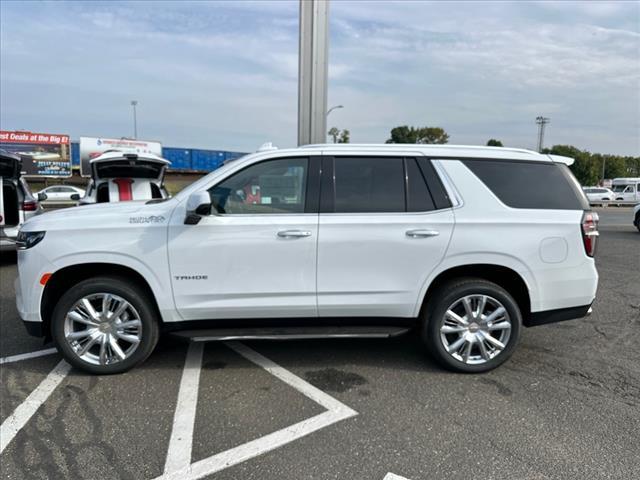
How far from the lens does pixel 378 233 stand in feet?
11.8

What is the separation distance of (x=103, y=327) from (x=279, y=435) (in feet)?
5.67

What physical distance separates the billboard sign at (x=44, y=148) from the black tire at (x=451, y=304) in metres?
43.7

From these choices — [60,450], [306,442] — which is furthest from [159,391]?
[306,442]

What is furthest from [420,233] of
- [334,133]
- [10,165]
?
[334,133]

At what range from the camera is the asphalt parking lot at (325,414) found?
262cm

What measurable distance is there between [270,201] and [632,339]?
4.00 metres

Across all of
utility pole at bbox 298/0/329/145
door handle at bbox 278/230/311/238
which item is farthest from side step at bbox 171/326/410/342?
utility pole at bbox 298/0/329/145

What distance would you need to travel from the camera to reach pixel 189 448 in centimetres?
277

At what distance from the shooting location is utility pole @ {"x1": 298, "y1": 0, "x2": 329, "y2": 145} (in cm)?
978

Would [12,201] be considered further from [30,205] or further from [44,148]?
[44,148]

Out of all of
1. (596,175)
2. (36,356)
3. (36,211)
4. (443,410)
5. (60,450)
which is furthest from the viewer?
(596,175)

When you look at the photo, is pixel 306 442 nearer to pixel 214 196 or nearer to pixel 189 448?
pixel 189 448

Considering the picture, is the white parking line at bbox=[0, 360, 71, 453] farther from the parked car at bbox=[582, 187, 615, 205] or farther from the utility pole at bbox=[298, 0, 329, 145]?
the parked car at bbox=[582, 187, 615, 205]

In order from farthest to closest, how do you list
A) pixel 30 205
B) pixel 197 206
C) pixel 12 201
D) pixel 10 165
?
1. pixel 30 205
2. pixel 12 201
3. pixel 10 165
4. pixel 197 206
